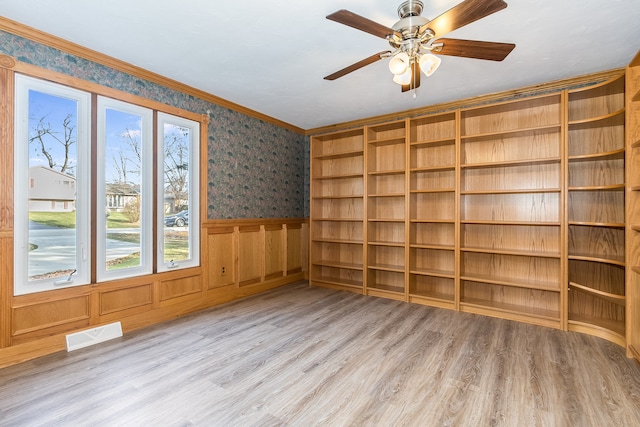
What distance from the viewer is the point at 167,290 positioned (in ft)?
11.2

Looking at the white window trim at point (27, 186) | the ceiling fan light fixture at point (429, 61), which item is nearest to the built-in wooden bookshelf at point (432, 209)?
the ceiling fan light fixture at point (429, 61)

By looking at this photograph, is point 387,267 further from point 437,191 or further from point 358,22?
point 358,22

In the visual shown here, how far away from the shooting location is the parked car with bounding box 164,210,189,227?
3486 millimetres

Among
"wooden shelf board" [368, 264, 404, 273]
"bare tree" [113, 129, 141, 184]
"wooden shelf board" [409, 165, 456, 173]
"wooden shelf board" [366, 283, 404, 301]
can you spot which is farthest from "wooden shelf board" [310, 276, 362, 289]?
"bare tree" [113, 129, 141, 184]

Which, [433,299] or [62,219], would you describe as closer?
[62,219]

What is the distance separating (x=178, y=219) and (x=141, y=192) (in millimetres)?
507

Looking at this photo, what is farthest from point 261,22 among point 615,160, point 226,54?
point 615,160

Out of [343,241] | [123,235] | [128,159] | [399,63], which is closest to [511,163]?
[399,63]

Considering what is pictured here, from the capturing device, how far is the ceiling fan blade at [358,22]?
66.3 inches

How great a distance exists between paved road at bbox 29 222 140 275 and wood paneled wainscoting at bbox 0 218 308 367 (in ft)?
0.56

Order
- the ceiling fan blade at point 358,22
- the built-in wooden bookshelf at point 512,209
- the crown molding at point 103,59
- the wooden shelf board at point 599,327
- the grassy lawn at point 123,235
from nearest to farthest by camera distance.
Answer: the ceiling fan blade at point 358,22 < the crown molding at point 103,59 < the grassy lawn at point 123,235 < the wooden shelf board at point 599,327 < the built-in wooden bookshelf at point 512,209

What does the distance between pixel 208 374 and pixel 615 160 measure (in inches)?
170

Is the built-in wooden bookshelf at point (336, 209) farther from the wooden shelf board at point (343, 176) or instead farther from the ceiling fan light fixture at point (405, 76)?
the ceiling fan light fixture at point (405, 76)

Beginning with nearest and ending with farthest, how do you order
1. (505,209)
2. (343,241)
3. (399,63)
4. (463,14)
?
(463,14) → (399,63) → (505,209) → (343,241)
